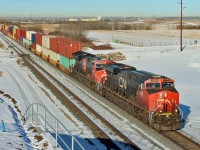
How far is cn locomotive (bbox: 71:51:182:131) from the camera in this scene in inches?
764

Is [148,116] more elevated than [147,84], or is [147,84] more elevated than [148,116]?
[147,84]

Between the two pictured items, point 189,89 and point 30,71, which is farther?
point 30,71

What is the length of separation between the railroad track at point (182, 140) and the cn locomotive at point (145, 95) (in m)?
0.38

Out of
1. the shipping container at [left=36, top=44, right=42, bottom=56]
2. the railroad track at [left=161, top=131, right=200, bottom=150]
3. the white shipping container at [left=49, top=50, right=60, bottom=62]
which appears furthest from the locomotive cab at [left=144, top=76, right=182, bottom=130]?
the shipping container at [left=36, top=44, right=42, bottom=56]

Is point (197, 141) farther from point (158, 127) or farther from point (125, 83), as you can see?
point (125, 83)

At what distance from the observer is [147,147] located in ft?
54.8

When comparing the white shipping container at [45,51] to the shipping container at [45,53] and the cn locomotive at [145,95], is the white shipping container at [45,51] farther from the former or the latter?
the cn locomotive at [145,95]

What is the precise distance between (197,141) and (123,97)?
7.41 m

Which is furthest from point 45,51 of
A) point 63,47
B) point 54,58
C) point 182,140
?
point 182,140

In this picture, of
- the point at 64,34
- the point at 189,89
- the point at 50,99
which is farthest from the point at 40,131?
the point at 64,34

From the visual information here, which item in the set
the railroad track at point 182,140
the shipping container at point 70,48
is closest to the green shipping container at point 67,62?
the shipping container at point 70,48

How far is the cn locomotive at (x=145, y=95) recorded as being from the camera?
63.7ft

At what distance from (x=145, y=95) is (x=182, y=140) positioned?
11.6ft

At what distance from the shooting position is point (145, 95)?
1998 cm
